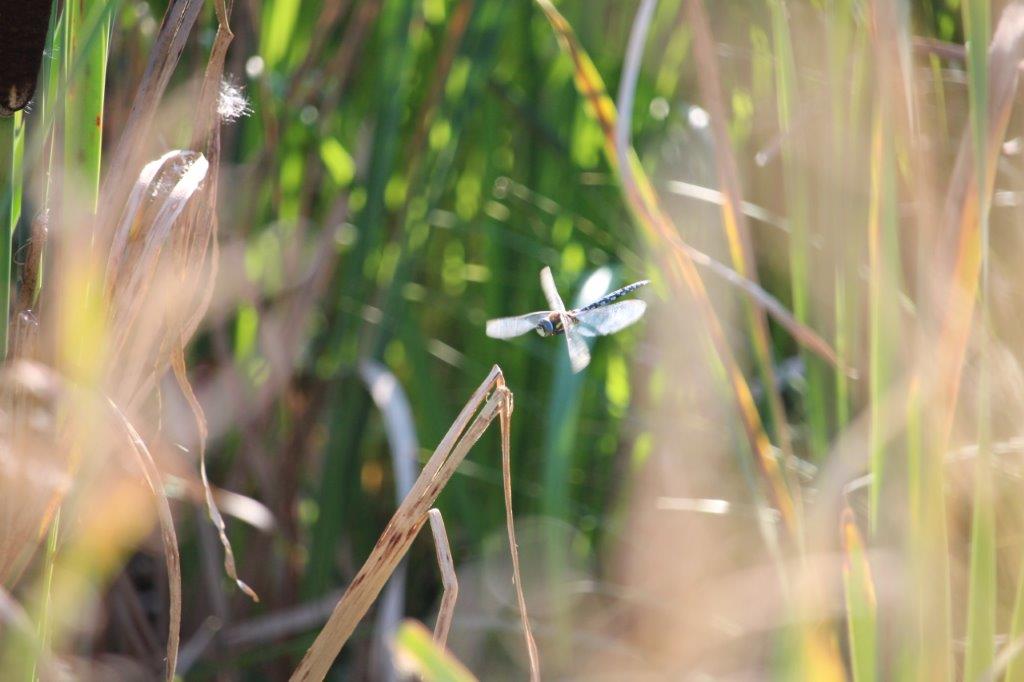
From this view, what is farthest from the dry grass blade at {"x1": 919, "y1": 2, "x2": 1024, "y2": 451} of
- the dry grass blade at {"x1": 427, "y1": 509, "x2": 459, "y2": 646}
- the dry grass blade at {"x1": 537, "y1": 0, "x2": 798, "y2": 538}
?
the dry grass blade at {"x1": 427, "y1": 509, "x2": 459, "y2": 646}

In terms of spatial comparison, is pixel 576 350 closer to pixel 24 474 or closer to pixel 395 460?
pixel 24 474

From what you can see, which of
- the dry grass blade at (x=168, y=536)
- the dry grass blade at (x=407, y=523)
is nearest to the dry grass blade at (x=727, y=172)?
the dry grass blade at (x=407, y=523)

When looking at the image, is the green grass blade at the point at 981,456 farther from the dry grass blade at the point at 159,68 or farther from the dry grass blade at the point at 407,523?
the dry grass blade at the point at 159,68

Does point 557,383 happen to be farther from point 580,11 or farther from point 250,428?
point 580,11

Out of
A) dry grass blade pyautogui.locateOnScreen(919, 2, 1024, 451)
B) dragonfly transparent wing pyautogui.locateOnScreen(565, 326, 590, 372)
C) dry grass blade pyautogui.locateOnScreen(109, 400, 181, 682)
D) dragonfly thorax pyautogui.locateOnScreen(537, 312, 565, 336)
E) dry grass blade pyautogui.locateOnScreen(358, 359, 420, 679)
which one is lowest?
dry grass blade pyautogui.locateOnScreen(358, 359, 420, 679)

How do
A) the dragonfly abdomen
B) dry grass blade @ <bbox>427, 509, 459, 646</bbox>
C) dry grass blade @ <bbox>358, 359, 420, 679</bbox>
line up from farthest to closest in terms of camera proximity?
dry grass blade @ <bbox>358, 359, 420, 679</bbox> < the dragonfly abdomen < dry grass blade @ <bbox>427, 509, 459, 646</bbox>

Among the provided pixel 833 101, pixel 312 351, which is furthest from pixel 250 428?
pixel 833 101

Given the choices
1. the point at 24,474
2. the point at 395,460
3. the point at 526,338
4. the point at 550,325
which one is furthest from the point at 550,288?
the point at 526,338

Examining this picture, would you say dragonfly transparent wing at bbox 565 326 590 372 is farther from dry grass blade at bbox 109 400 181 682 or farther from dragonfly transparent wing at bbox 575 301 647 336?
dry grass blade at bbox 109 400 181 682
